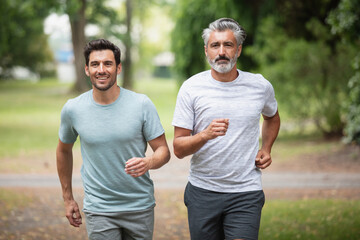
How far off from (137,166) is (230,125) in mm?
673

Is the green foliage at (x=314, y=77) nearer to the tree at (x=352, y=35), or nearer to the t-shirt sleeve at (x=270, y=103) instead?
the tree at (x=352, y=35)

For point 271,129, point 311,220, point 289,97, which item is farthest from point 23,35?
point 271,129

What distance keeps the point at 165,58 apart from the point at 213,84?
12419cm

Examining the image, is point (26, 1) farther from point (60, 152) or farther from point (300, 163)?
point (60, 152)

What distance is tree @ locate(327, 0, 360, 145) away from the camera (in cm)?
1041

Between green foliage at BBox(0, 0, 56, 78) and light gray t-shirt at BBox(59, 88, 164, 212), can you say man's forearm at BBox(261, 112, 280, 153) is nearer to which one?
light gray t-shirt at BBox(59, 88, 164, 212)

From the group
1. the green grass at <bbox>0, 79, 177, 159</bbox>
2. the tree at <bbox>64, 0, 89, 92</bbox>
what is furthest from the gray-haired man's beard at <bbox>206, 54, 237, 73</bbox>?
the tree at <bbox>64, 0, 89, 92</bbox>

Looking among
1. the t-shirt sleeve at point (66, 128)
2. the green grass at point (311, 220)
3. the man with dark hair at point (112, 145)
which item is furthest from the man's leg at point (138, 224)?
the green grass at point (311, 220)

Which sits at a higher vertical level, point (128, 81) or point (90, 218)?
point (90, 218)

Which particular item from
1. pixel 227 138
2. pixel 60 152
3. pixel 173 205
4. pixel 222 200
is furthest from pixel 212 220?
pixel 173 205

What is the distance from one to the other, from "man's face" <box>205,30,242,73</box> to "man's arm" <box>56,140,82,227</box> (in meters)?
1.16

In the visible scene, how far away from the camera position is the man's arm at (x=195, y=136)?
3.29 metres

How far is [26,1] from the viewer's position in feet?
56.9

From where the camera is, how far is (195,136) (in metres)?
3.42
